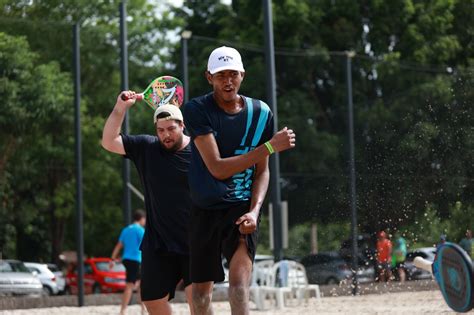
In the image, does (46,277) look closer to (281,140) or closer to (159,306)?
(159,306)

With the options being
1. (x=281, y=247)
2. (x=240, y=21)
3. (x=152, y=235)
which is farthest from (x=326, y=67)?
(x=152, y=235)

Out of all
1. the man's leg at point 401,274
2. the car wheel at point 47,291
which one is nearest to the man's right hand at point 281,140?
the man's leg at point 401,274

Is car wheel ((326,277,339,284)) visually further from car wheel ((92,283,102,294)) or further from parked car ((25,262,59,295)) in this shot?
car wheel ((92,283,102,294))

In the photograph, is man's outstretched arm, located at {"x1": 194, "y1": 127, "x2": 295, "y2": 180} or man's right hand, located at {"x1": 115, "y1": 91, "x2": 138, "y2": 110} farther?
man's right hand, located at {"x1": 115, "y1": 91, "x2": 138, "y2": 110}

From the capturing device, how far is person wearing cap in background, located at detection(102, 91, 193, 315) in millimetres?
7992

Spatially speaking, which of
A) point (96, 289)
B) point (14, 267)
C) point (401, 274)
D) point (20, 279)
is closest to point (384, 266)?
point (401, 274)

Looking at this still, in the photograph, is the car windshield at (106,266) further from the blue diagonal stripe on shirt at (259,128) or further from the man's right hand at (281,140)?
the man's right hand at (281,140)

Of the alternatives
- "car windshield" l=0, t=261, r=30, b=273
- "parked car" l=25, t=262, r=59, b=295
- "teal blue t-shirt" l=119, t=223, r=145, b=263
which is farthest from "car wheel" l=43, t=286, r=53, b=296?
"teal blue t-shirt" l=119, t=223, r=145, b=263

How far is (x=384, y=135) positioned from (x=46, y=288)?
24.6 meters

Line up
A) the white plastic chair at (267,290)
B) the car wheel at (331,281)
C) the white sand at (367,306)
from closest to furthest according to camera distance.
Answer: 1. the white sand at (367,306)
2. the white plastic chair at (267,290)
3. the car wheel at (331,281)

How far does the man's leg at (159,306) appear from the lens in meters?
8.05

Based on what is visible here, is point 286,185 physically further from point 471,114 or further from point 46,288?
point 471,114

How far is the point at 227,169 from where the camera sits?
266 inches

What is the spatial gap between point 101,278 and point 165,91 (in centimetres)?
2991
